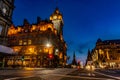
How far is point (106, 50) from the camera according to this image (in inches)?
4262

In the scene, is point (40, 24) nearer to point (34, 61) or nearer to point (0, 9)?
point (34, 61)

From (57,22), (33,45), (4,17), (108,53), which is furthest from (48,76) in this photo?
(108,53)

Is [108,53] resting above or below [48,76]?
above

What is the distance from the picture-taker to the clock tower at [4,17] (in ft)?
106

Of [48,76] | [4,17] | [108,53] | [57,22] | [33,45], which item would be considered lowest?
[48,76]

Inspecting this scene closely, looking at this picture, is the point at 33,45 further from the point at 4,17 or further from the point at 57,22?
the point at 57,22

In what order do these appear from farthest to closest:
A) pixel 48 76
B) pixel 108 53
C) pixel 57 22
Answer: pixel 108 53, pixel 57 22, pixel 48 76

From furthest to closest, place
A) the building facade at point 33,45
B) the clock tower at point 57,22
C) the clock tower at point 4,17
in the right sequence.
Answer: the clock tower at point 57,22 < the building facade at point 33,45 < the clock tower at point 4,17

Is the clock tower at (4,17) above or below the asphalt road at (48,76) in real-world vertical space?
above

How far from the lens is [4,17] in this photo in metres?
33.4

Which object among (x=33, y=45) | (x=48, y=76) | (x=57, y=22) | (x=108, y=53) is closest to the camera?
(x=48, y=76)

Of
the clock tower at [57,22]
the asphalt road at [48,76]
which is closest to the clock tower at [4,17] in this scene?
the asphalt road at [48,76]

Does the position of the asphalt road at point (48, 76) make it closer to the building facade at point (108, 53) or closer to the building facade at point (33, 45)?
the building facade at point (33, 45)

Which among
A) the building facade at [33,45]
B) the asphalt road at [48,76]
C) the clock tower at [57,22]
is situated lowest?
the asphalt road at [48,76]
